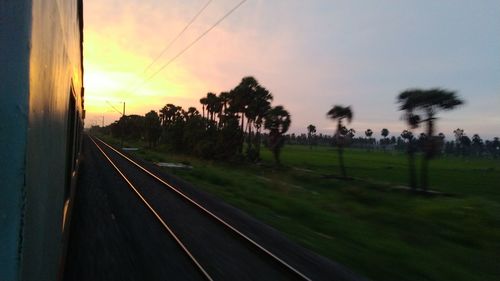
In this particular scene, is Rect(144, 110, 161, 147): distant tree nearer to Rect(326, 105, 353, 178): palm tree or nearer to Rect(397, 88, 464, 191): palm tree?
Rect(326, 105, 353, 178): palm tree

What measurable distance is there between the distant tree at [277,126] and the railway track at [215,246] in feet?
133

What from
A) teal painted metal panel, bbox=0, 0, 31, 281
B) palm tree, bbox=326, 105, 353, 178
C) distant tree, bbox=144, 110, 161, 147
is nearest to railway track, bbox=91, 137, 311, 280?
teal painted metal panel, bbox=0, 0, 31, 281

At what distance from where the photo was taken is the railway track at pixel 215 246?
29.6ft

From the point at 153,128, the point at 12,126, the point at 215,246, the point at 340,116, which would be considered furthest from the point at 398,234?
the point at 153,128

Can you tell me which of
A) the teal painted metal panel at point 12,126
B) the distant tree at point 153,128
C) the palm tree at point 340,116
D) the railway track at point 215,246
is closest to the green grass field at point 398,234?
the railway track at point 215,246

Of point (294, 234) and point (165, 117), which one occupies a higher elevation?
point (165, 117)

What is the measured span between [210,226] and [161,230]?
5.45ft

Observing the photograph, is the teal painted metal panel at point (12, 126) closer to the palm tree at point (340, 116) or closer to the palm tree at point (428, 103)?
the palm tree at point (428, 103)

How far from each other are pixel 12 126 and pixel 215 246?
10155 mm

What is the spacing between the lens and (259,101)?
65625 mm

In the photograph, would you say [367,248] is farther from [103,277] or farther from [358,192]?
[358,192]

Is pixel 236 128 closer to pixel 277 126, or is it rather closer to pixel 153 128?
pixel 277 126

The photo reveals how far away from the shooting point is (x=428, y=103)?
1476 inches

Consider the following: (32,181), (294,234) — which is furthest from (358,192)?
(32,181)
